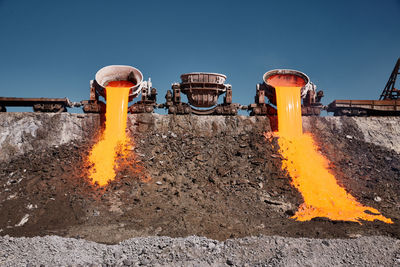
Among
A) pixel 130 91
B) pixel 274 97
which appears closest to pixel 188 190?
pixel 130 91

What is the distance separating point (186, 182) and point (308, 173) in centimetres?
400

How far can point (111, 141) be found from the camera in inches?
437

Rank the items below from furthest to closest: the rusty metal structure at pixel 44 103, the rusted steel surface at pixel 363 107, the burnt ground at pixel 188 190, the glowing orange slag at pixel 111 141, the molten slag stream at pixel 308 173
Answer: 1. the rusted steel surface at pixel 363 107
2. the rusty metal structure at pixel 44 103
3. the glowing orange slag at pixel 111 141
4. the molten slag stream at pixel 308 173
5. the burnt ground at pixel 188 190

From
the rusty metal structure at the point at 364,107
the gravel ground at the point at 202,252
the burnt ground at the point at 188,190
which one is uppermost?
the rusty metal structure at the point at 364,107

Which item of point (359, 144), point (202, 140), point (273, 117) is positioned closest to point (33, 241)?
point (202, 140)

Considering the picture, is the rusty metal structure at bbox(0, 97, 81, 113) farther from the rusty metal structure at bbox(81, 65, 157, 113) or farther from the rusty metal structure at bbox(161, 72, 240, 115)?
the rusty metal structure at bbox(161, 72, 240, 115)

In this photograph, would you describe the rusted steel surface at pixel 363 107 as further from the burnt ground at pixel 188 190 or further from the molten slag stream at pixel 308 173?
the molten slag stream at pixel 308 173

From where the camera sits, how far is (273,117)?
1246 cm

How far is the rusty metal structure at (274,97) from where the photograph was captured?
12719 millimetres

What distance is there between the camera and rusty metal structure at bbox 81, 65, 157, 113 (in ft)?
40.2

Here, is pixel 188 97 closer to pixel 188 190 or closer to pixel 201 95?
pixel 201 95

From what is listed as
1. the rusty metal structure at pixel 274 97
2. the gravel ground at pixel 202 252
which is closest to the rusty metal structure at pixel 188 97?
the rusty metal structure at pixel 274 97

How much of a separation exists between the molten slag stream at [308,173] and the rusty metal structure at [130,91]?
17.5 ft

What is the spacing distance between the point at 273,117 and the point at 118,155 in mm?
6345
